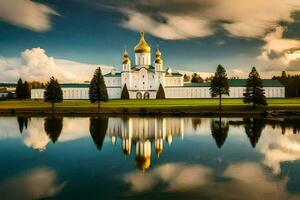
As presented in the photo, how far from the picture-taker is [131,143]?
27781 mm

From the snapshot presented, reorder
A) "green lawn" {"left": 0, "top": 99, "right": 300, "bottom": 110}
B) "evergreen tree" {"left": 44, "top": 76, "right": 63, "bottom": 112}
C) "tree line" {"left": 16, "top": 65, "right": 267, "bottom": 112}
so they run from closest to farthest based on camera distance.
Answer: "tree line" {"left": 16, "top": 65, "right": 267, "bottom": 112} → "green lawn" {"left": 0, "top": 99, "right": 300, "bottom": 110} → "evergreen tree" {"left": 44, "top": 76, "right": 63, "bottom": 112}

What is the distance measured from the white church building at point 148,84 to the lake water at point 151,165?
283 ft

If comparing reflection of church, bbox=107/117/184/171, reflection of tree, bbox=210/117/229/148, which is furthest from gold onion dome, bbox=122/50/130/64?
reflection of tree, bbox=210/117/229/148

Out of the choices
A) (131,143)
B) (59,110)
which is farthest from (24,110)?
(131,143)

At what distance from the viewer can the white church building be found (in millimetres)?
119625

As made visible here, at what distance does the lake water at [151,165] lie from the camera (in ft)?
49.8

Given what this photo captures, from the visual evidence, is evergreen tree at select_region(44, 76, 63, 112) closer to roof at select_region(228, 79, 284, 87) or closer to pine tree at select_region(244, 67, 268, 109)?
pine tree at select_region(244, 67, 268, 109)

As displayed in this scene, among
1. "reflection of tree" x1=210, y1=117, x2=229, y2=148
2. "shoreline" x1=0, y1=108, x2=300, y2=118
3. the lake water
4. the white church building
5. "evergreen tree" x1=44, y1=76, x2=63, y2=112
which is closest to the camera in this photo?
the lake water

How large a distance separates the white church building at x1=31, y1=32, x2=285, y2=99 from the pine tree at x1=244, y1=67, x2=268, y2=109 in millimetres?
55797

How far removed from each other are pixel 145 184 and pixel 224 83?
52.3m

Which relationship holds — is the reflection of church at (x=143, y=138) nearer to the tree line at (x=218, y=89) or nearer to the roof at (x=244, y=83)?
the tree line at (x=218, y=89)

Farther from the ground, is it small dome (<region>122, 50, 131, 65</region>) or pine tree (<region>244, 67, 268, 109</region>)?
small dome (<region>122, 50, 131, 65</region>)

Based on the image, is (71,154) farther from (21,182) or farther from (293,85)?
(293,85)

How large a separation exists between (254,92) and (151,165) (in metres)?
44.7
